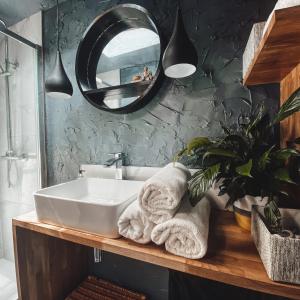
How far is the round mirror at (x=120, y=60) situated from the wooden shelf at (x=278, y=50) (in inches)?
19.9

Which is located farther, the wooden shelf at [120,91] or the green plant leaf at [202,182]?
the wooden shelf at [120,91]

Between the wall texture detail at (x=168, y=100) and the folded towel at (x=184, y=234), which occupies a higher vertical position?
the wall texture detail at (x=168, y=100)

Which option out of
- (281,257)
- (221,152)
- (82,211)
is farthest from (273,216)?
(82,211)

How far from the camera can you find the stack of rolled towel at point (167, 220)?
0.60 meters

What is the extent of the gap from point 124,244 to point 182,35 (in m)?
0.89

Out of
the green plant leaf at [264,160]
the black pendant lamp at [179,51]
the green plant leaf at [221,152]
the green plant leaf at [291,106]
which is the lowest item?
the green plant leaf at [264,160]

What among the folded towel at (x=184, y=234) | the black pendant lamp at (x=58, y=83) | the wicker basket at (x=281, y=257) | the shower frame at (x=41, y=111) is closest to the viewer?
the wicker basket at (x=281, y=257)

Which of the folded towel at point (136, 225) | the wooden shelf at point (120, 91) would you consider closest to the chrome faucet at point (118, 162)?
the wooden shelf at point (120, 91)

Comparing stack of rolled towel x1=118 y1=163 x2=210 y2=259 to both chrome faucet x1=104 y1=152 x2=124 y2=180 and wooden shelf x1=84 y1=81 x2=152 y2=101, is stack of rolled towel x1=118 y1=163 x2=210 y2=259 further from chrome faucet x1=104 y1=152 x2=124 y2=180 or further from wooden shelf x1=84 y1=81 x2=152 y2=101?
wooden shelf x1=84 y1=81 x2=152 y2=101

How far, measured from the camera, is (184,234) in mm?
606

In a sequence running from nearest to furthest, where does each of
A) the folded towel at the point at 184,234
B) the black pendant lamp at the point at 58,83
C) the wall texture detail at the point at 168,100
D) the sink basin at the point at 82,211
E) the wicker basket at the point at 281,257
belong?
the wicker basket at the point at 281,257 < the folded towel at the point at 184,234 < the sink basin at the point at 82,211 < the wall texture detail at the point at 168,100 < the black pendant lamp at the point at 58,83

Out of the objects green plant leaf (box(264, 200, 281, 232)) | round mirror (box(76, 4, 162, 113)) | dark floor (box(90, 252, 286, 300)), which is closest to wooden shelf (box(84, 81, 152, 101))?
round mirror (box(76, 4, 162, 113))

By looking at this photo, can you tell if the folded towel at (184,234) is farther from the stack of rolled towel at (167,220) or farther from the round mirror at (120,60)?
the round mirror at (120,60)

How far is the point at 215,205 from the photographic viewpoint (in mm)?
1009
